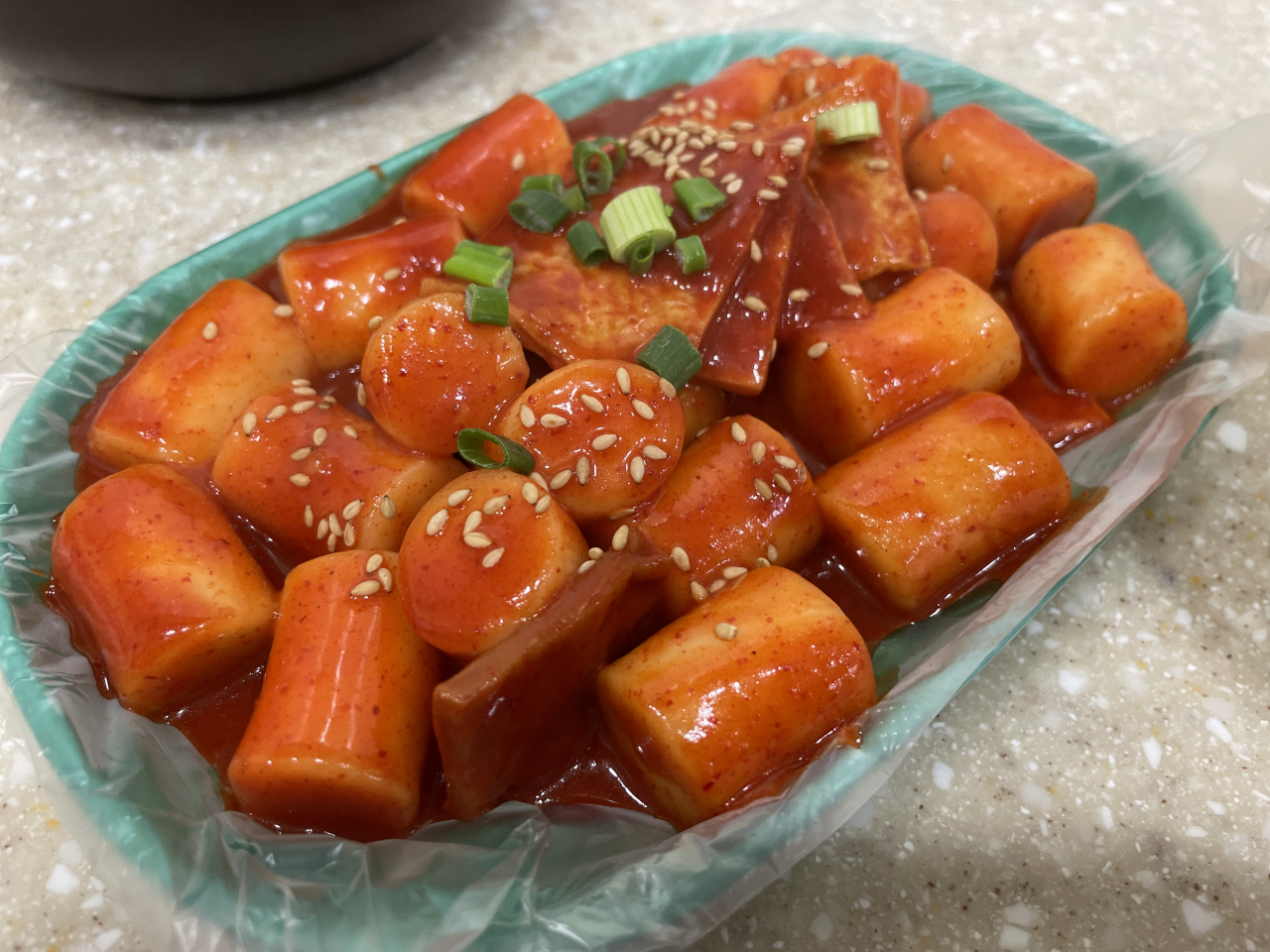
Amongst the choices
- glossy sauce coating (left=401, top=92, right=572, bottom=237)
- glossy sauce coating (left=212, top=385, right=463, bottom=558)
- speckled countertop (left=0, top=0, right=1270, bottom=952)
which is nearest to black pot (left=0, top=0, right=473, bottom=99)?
speckled countertop (left=0, top=0, right=1270, bottom=952)

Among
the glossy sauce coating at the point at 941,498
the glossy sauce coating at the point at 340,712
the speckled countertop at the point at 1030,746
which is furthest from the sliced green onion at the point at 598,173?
the speckled countertop at the point at 1030,746

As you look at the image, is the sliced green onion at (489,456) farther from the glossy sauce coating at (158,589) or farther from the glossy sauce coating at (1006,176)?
the glossy sauce coating at (1006,176)

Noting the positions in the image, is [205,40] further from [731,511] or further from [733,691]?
[733,691]

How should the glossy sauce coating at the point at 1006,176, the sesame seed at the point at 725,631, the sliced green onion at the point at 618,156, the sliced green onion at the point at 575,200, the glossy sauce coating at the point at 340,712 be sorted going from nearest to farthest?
the glossy sauce coating at the point at 340,712 < the sesame seed at the point at 725,631 < the sliced green onion at the point at 575,200 < the sliced green onion at the point at 618,156 < the glossy sauce coating at the point at 1006,176

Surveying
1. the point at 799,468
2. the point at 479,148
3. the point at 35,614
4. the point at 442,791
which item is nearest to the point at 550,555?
the point at 442,791

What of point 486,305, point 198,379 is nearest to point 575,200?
point 486,305

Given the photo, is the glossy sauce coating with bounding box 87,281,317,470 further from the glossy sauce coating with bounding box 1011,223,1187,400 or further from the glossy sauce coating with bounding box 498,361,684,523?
the glossy sauce coating with bounding box 1011,223,1187,400
